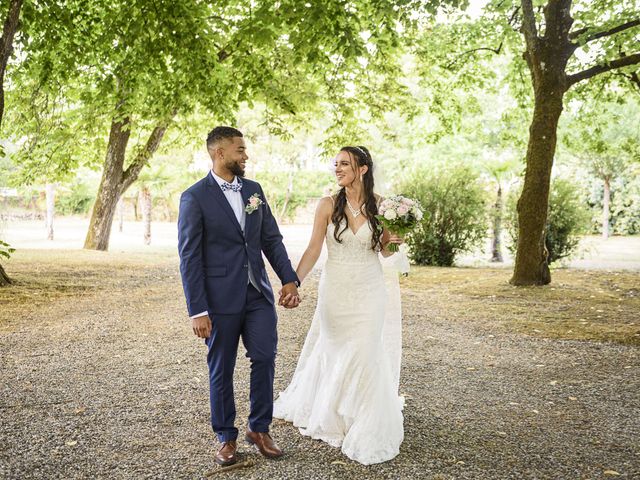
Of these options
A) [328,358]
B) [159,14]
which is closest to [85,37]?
[159,14]

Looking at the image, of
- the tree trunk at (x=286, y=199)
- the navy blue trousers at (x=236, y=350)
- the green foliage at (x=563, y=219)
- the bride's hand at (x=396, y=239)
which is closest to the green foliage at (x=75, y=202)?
the tree trunk at (x=286, y=199)

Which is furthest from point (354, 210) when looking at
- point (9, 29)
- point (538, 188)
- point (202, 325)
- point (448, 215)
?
point (448, 215)

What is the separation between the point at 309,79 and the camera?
17.5 metres

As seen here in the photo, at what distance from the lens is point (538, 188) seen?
13250 millimetres

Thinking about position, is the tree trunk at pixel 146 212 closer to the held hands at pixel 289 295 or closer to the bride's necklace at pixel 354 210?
the bride's necklace at pixel 354 210

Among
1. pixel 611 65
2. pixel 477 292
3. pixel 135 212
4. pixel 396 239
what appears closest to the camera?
pixel 396 239

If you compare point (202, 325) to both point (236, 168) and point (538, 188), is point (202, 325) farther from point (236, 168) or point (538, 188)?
point (538, 188)

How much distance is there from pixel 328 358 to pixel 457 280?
36.6ft

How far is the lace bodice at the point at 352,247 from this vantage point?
4.88m

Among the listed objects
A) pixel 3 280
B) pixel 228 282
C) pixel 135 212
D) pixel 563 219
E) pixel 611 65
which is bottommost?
pixel 3 280

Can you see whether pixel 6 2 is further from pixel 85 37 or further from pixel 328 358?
pixel 328 358

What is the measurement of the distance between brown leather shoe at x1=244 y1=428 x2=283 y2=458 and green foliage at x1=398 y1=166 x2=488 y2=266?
15.1m

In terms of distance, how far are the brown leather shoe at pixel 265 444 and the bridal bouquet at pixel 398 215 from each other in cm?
182

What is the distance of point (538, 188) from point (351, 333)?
385 inches
